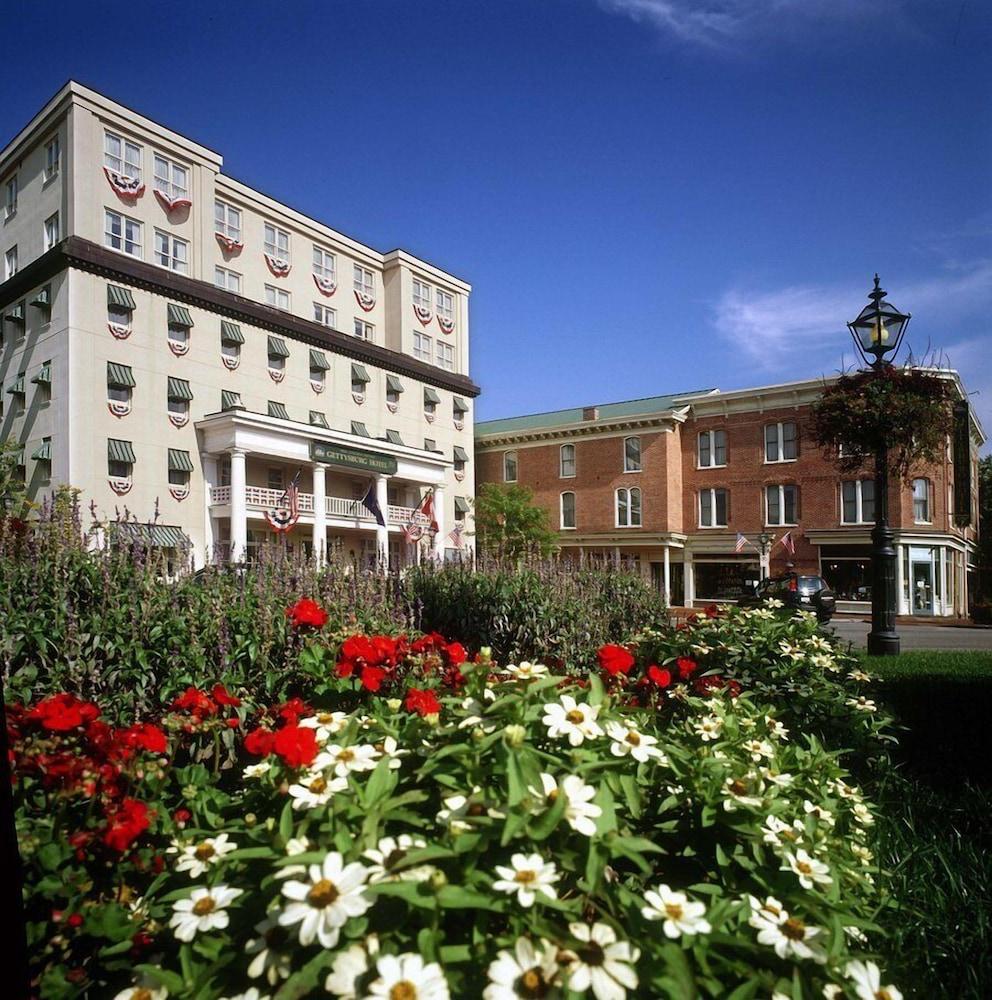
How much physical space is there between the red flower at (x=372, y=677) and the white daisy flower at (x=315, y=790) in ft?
3.82

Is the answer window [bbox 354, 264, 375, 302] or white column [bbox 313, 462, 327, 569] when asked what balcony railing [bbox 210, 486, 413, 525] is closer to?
white column [bbox 313, 462, 327, 569]

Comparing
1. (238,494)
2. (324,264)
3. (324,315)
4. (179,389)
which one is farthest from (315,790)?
(324,264)

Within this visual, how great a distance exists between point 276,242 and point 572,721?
3678cm

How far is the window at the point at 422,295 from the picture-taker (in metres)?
41.5

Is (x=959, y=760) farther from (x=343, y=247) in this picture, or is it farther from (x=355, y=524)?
(x=343, y=247)

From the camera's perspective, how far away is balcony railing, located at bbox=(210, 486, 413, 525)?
94.5ft

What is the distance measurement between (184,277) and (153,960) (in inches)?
1235

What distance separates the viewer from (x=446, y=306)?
145 ft

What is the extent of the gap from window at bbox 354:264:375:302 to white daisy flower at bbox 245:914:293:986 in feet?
132

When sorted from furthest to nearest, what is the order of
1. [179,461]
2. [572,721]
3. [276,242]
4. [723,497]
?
[723,497], [276,242], [179,461], [572,721]

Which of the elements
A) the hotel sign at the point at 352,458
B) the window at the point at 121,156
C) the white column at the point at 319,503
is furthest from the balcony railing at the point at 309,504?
the window at the point at 121,156

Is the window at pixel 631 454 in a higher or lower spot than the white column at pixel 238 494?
higher

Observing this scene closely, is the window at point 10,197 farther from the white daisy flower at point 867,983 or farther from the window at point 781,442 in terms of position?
the window at point 781,442

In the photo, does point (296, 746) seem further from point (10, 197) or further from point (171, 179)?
point (171, 179)
